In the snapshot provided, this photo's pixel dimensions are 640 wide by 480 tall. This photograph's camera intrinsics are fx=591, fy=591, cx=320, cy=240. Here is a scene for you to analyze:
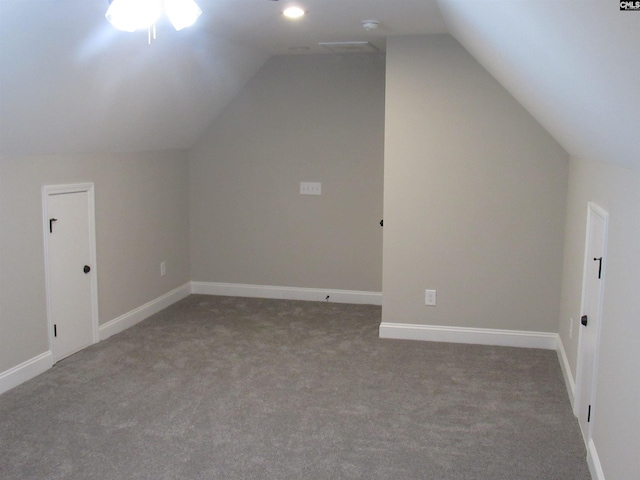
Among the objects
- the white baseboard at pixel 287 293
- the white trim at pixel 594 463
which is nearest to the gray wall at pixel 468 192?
the white baseboard at pixel 287 293

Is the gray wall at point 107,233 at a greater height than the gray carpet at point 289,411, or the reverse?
the gray wall at point 107,233

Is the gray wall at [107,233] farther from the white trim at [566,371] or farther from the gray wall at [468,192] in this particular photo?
the white trim at [566,371]

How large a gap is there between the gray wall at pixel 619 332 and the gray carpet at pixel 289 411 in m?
0.47

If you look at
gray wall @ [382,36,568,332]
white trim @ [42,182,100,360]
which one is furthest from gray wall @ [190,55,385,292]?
white trim @ [42,182,100,360]

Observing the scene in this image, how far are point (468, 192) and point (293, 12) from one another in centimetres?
190

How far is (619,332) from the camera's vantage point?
8.09 feet

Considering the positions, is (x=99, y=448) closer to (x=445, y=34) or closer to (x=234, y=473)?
(x=234, y=473)

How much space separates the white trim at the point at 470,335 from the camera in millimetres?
4633

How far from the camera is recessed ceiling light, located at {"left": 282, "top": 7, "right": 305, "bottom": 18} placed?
3682 millimetres

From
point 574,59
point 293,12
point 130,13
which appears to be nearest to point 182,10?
point 130,13

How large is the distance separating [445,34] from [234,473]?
3411 millimetres

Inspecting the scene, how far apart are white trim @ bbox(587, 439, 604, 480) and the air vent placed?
3.45 meters

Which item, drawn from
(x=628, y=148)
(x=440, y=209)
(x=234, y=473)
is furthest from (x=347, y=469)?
(x=440, y=209)

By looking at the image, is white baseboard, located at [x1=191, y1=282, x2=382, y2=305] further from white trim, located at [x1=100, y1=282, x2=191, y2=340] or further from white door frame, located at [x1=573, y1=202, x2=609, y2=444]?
white door frame, located at [x1=573, y1=202, x2=609, y2=444]
